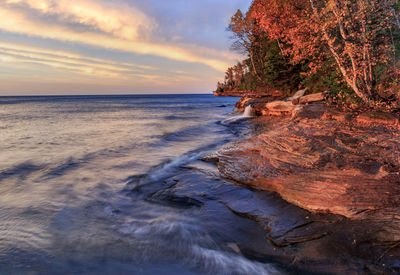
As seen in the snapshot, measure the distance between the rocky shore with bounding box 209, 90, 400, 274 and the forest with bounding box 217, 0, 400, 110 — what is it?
3.83 m

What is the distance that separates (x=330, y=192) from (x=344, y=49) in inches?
350

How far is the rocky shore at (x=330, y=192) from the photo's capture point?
10.9 feet

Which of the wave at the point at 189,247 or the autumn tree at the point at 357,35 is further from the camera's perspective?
the autumn tree at the point at 357,35

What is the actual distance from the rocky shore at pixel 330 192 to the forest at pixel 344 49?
3.83 meters

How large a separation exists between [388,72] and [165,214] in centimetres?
1268

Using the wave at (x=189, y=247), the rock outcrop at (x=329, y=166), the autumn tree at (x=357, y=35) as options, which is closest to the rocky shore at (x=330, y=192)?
the rock outcrop at (x=329, y=166)

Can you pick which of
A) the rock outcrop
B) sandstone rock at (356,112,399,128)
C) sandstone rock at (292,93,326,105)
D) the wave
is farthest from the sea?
sandstone rock at (292,93,326,105)

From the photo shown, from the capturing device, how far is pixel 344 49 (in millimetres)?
10336

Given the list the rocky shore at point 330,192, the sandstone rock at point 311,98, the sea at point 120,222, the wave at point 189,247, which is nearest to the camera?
the rocky shore at point 330,192

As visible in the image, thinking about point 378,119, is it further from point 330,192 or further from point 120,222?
point 120,222

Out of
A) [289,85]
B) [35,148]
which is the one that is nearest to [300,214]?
[35,148]

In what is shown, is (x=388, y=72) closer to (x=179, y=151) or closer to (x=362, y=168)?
(x=362, y=168)

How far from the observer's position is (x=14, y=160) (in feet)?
31.5

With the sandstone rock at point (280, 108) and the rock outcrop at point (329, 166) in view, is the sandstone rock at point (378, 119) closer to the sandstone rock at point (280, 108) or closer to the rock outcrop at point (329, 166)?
the rock outcrop at point (329, 166)
